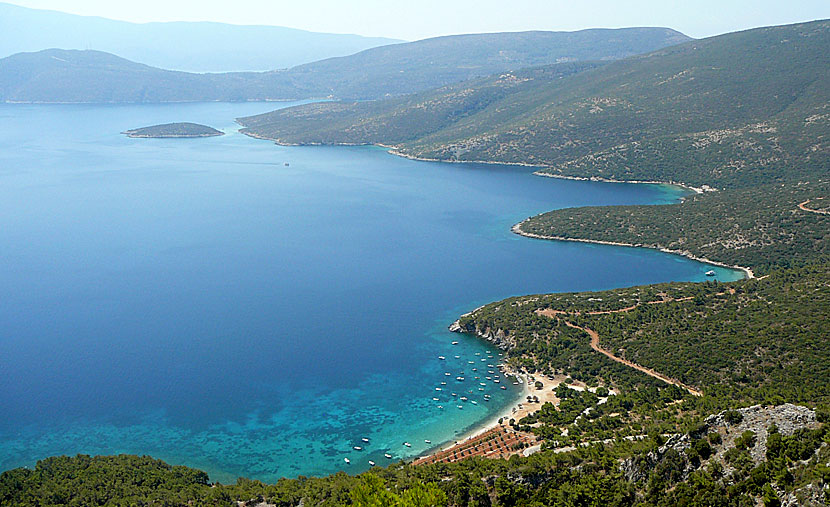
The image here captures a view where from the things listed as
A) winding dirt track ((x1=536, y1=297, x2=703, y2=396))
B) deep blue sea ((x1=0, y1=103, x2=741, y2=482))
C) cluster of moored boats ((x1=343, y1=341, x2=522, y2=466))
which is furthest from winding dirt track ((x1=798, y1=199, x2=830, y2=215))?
cluster of moored boats ((x1=343, y1=341, x2=522, y2=466))

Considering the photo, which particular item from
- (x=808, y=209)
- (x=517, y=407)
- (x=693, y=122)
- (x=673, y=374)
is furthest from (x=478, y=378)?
(x=693, y=122)

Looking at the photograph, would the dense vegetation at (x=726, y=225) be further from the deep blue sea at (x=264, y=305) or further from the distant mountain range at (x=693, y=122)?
the distant mountain range at (x=693, y=122)

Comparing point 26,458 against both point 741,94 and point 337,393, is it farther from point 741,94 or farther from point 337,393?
point 741,94

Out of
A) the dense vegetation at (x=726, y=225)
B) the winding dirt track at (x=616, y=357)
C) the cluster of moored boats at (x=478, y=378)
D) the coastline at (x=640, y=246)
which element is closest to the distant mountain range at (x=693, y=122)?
the dense vegetation at (x=726, y=225)

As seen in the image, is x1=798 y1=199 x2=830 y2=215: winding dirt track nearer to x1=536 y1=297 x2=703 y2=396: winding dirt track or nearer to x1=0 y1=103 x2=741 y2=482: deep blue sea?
x1=0 y1=103 x2=741 y2=482: deep blue sea

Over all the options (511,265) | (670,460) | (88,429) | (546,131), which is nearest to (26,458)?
(88,429)

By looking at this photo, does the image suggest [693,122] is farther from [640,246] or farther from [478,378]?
[478,378]
